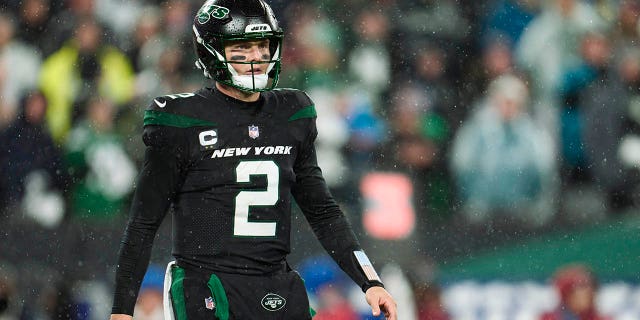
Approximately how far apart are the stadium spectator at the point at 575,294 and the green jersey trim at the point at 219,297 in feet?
12.2

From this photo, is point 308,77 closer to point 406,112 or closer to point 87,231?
point 406,112

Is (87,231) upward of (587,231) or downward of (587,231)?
downward

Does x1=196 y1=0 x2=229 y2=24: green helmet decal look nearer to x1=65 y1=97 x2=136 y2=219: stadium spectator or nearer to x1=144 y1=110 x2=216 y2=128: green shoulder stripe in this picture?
x1=144 y1=110 x2=216 y2=128: green shoulder stripe

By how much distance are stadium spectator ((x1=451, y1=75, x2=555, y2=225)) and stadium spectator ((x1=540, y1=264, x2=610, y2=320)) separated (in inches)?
16.2

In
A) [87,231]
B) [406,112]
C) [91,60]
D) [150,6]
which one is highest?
[406,112]

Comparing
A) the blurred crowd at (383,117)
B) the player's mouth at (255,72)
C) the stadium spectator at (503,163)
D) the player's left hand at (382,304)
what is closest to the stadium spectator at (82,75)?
the blurred crowd at (383,117)

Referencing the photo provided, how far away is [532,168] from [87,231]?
2817 mm

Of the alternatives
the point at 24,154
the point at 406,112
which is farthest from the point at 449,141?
the point at 24,154

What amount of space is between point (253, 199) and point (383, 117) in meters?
3.85

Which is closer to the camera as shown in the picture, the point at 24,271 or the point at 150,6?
the point at 24,271

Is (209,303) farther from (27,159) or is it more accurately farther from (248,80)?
(27,159)

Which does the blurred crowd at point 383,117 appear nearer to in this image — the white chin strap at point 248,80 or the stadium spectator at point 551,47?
the stadium spectator at point 551,47

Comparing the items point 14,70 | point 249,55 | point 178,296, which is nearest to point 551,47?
point 14,70

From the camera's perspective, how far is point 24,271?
713 cm
